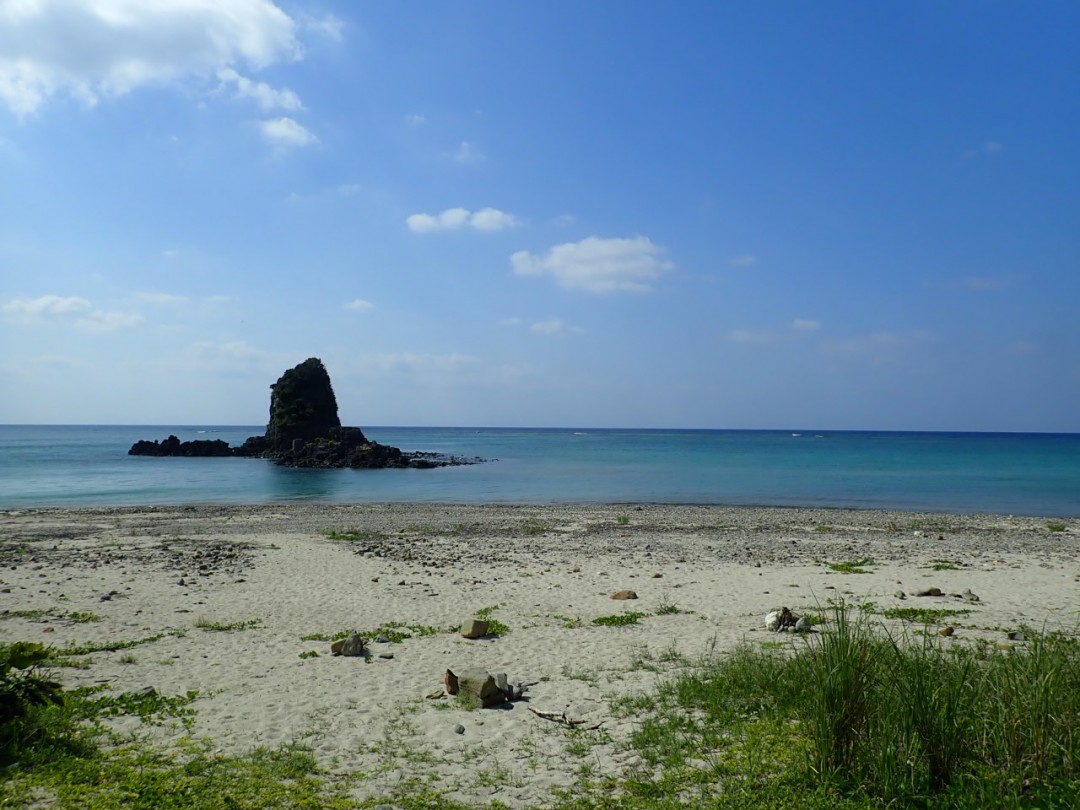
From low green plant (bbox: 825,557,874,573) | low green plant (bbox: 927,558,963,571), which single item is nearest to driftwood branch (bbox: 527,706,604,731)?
low green plant (bbox: 825,557,874,573)

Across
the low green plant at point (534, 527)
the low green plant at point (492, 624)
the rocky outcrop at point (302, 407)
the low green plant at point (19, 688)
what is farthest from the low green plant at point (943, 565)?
the rocky outcrop at point (302, 407)

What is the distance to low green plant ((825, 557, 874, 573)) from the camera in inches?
701

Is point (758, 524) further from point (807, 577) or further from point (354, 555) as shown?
point (354, 555)

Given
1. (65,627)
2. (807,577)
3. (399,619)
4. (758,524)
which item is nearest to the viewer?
(65,627)

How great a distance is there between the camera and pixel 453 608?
13.8m

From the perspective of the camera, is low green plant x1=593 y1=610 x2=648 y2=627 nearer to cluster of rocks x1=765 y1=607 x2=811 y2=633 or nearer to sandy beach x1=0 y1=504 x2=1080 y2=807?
sandy beach x1=0 y1=504 x2=1080 y2=807

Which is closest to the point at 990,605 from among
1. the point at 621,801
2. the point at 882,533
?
the point at 621,801

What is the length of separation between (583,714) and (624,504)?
31.0m

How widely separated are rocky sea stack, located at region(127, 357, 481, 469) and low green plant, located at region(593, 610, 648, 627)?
67.5m

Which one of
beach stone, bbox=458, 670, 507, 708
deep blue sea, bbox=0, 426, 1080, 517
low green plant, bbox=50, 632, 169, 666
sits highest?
beach stone, bbox=458, 670, 507, 708

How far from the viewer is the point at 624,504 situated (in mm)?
38719

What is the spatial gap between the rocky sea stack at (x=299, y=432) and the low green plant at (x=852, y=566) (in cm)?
6342

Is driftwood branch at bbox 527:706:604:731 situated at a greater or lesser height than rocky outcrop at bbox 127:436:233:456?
greater

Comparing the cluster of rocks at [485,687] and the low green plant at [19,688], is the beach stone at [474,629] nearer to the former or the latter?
the cluster of rocks at [485,687]
